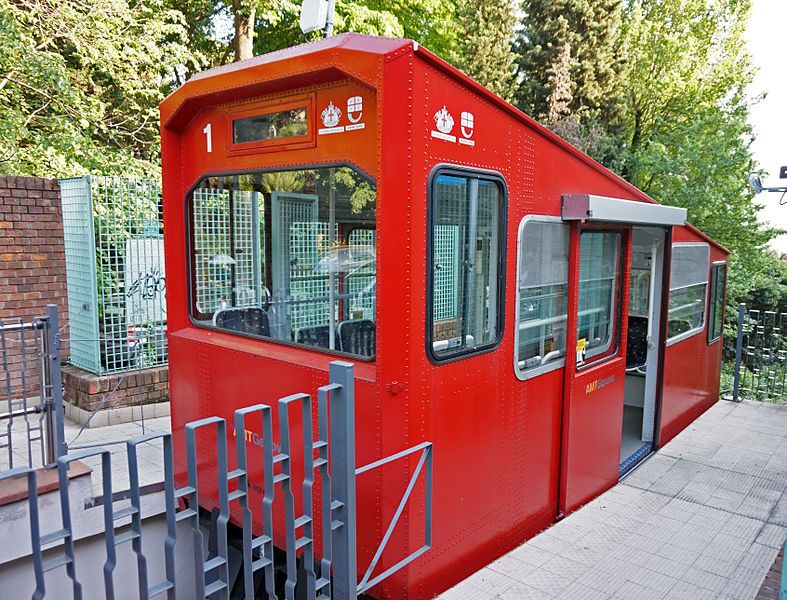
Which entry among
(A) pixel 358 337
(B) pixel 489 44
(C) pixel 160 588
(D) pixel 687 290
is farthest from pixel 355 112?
(B) pixel 489 44

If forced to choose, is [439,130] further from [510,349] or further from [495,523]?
[495,523]

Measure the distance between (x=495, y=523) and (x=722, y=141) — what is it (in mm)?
14948

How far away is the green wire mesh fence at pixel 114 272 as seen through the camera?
665cm

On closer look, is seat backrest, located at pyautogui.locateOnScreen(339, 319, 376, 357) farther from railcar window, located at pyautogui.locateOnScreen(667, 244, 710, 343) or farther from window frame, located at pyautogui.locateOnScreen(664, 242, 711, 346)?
railcar window, located at pyautogui.locateOnScreen(667, 244, 710, 343)

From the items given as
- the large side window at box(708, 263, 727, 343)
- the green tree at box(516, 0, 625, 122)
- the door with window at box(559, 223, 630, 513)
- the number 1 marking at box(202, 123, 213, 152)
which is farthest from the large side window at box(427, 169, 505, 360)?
the green tree at box(516, 0, 625, 122)

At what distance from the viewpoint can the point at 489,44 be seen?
23.8 meters

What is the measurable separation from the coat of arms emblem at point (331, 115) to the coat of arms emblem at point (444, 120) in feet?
1.71

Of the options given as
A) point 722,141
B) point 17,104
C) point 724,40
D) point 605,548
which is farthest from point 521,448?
point 724,40

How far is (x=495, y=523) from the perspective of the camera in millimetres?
3699

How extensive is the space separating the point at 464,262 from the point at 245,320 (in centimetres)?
162

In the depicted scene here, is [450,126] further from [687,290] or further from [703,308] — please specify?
[703,308]

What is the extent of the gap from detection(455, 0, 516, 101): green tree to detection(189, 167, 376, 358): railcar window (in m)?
20.8

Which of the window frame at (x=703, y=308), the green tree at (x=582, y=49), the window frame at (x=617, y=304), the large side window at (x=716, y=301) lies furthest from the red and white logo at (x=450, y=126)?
the green tree at (x=582, y=49)

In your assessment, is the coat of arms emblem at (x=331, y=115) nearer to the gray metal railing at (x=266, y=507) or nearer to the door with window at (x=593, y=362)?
the gray metal railing at (x=266, y=507)
